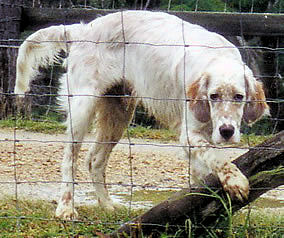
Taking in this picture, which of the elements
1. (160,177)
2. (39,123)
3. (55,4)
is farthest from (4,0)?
(160,177)

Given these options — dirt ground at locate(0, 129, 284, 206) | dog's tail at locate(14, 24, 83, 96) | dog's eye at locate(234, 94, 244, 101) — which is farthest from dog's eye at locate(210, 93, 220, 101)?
dog's tail at locate(14, 24, 83, 96)

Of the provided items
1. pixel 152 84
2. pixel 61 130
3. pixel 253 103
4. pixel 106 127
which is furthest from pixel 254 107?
pixel 61 130

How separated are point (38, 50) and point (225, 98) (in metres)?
1.92

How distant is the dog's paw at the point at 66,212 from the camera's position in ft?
13.7

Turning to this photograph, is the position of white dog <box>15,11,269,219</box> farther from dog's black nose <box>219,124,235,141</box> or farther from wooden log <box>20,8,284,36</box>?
wooden log <box>20,8,284,36</box>

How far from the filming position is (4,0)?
8031 millimetres

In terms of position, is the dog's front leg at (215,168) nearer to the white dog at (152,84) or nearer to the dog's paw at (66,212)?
the white dog at (152,84)

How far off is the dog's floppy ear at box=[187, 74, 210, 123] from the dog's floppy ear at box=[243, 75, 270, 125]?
28 cm

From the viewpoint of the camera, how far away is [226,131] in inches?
142

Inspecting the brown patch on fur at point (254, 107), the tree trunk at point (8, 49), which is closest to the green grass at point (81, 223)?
the brown patch on fur at point (254, 107)

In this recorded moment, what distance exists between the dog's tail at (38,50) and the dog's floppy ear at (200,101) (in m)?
1.46

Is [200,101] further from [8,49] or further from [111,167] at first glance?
[8,49]

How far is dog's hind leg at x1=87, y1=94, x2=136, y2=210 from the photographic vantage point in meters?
4.98

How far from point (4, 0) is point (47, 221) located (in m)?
4.86
